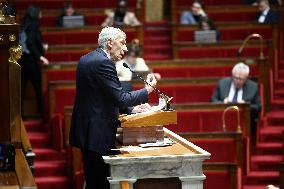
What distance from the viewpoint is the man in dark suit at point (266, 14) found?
6.08 m

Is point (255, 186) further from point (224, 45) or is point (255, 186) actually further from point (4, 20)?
point (4, 20)

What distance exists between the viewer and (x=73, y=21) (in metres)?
6.00

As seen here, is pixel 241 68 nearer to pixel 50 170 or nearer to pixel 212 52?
pixel 212 52

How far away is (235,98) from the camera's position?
184 inches

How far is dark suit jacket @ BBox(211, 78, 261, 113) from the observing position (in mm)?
4654

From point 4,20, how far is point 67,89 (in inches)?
74.5

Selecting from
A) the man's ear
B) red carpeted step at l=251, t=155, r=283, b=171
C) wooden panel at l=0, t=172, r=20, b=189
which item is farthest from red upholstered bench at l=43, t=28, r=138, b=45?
wooden panel at l=0, t=172, r=20, b=189

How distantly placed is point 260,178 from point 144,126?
1894 millimetres

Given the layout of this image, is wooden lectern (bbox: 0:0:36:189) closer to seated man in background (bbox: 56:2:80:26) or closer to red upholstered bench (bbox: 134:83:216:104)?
red upholstered bench (bbox: 134:83:216:104)

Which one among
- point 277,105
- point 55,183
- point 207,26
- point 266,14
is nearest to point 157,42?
point 207,26

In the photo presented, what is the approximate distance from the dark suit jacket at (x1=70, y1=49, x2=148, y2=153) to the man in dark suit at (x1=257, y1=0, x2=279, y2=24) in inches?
142

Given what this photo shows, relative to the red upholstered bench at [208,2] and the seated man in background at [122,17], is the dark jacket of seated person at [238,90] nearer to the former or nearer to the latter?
the seated man in background at [122,17]

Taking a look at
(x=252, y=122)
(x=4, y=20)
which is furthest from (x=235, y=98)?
(x=4, y=20)

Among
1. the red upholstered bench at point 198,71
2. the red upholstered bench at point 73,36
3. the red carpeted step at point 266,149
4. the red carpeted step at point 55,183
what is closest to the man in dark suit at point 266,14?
the red upholstered bench at point 73,36
